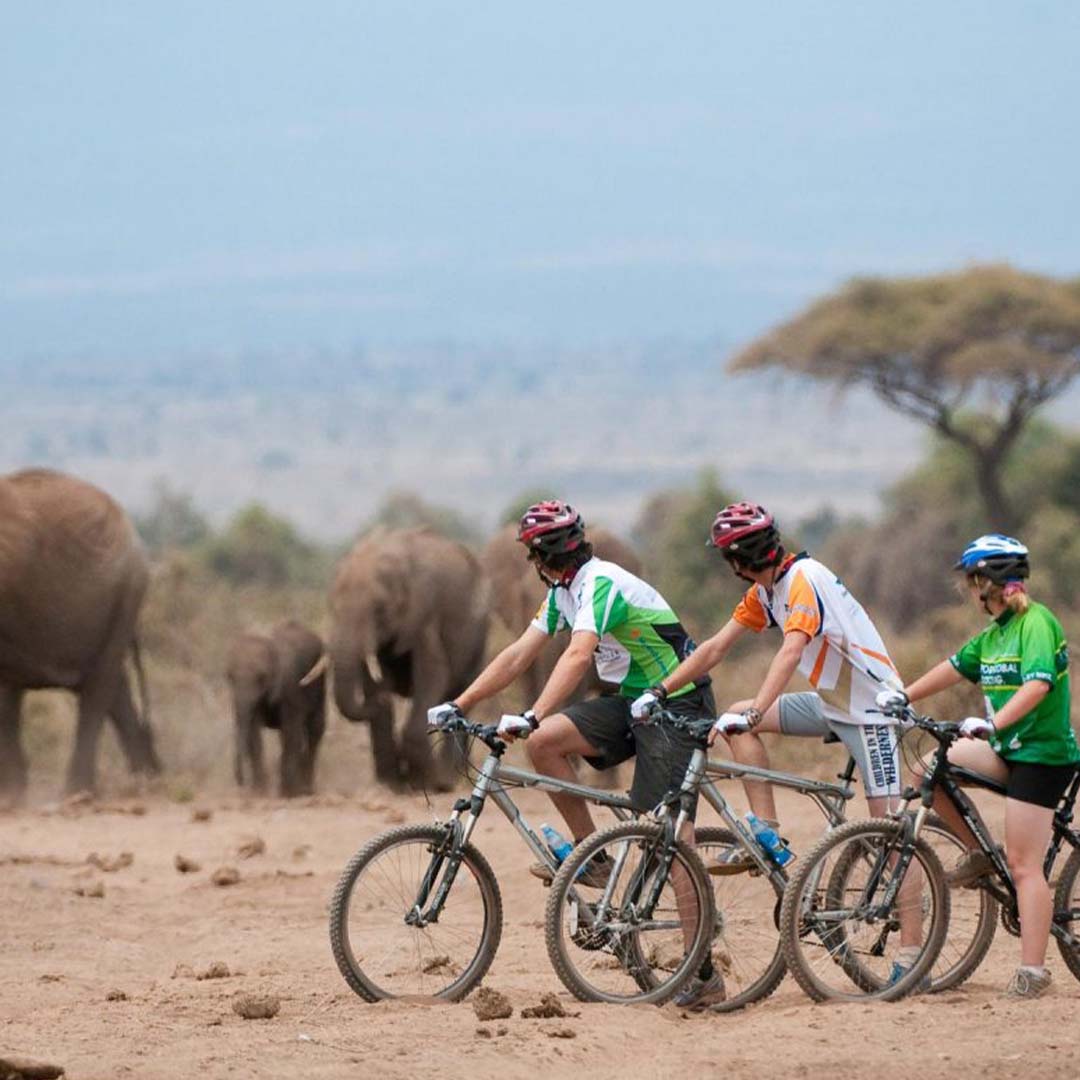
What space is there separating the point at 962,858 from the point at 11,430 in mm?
170442

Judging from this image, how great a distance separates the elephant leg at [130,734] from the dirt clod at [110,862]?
5385 millimetres

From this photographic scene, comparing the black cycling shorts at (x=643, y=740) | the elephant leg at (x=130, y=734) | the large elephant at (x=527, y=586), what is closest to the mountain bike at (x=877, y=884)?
the black cycling shorts at (x=643, y=740)

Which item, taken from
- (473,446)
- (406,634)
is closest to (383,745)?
(406,634)

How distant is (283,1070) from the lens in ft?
30.0

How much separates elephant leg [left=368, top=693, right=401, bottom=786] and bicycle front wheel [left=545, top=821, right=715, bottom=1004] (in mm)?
10554

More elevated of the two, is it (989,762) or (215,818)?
(989,762)

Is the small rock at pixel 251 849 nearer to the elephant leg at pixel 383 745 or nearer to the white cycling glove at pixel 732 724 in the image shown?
the elephant leg at pixel 383 745

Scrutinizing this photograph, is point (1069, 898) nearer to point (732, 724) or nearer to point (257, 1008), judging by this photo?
point (732, 724)

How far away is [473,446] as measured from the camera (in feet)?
527

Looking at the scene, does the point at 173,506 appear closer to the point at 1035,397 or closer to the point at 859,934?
the point at 1035,397

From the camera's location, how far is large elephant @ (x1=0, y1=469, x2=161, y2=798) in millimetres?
21156

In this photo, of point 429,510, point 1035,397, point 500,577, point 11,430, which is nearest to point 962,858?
point 500,577

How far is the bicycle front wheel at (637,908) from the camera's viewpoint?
1032 cm

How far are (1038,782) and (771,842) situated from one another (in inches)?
42.2
